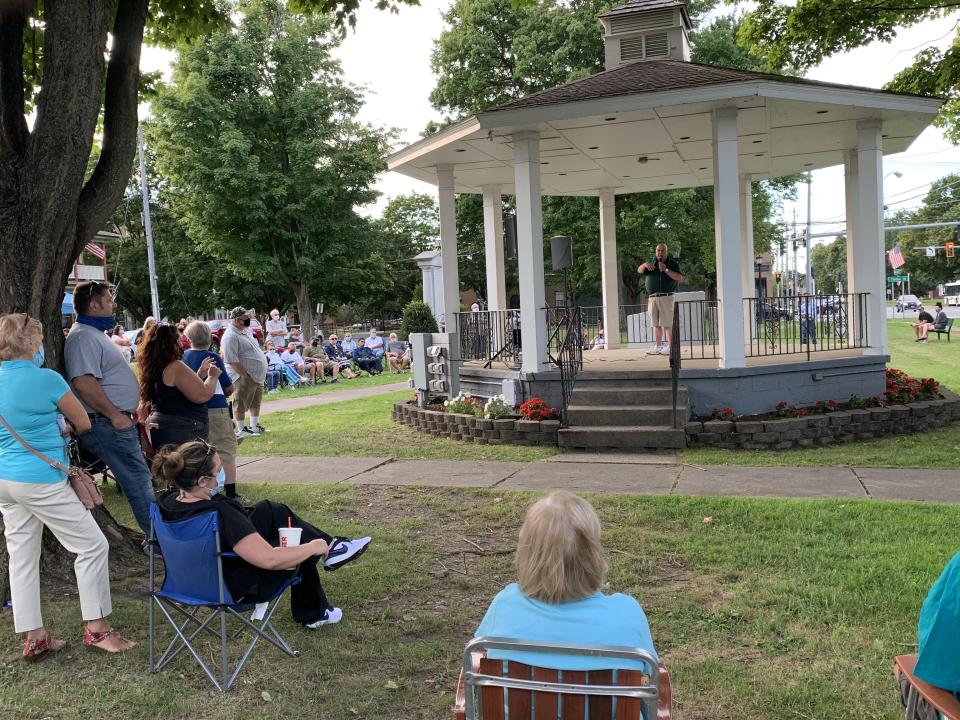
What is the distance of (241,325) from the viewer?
387 inches

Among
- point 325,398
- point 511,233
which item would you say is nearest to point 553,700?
point 511,233

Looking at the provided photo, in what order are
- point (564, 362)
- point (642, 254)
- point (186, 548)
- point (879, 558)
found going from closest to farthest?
point (186, 548)
point (879, 558)
point (564, 362)
point (642, 254)

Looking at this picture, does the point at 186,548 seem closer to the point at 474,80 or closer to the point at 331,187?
the point at 474,80

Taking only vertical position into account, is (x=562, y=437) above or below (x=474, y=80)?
below

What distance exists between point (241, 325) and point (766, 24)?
11.3m

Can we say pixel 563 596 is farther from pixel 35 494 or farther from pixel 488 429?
pixel 488 429

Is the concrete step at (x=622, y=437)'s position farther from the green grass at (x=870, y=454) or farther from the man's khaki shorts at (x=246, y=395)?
the man's khaki shorts at (x=246, y=395)

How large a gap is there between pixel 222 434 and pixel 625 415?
4.93 meters

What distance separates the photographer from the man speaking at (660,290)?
512 inches

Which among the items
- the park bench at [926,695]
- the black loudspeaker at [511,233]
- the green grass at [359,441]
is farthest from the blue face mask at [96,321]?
the black loudspeaker at [511,233]

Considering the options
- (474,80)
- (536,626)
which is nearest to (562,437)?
(536,626)

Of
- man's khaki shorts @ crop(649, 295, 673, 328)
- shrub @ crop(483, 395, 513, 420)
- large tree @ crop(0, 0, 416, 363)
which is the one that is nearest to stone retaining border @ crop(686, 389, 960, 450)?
shrub @ crop(483, 395, 513, 420)

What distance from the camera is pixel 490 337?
12805 mm

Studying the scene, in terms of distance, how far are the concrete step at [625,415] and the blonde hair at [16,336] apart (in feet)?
23.1
